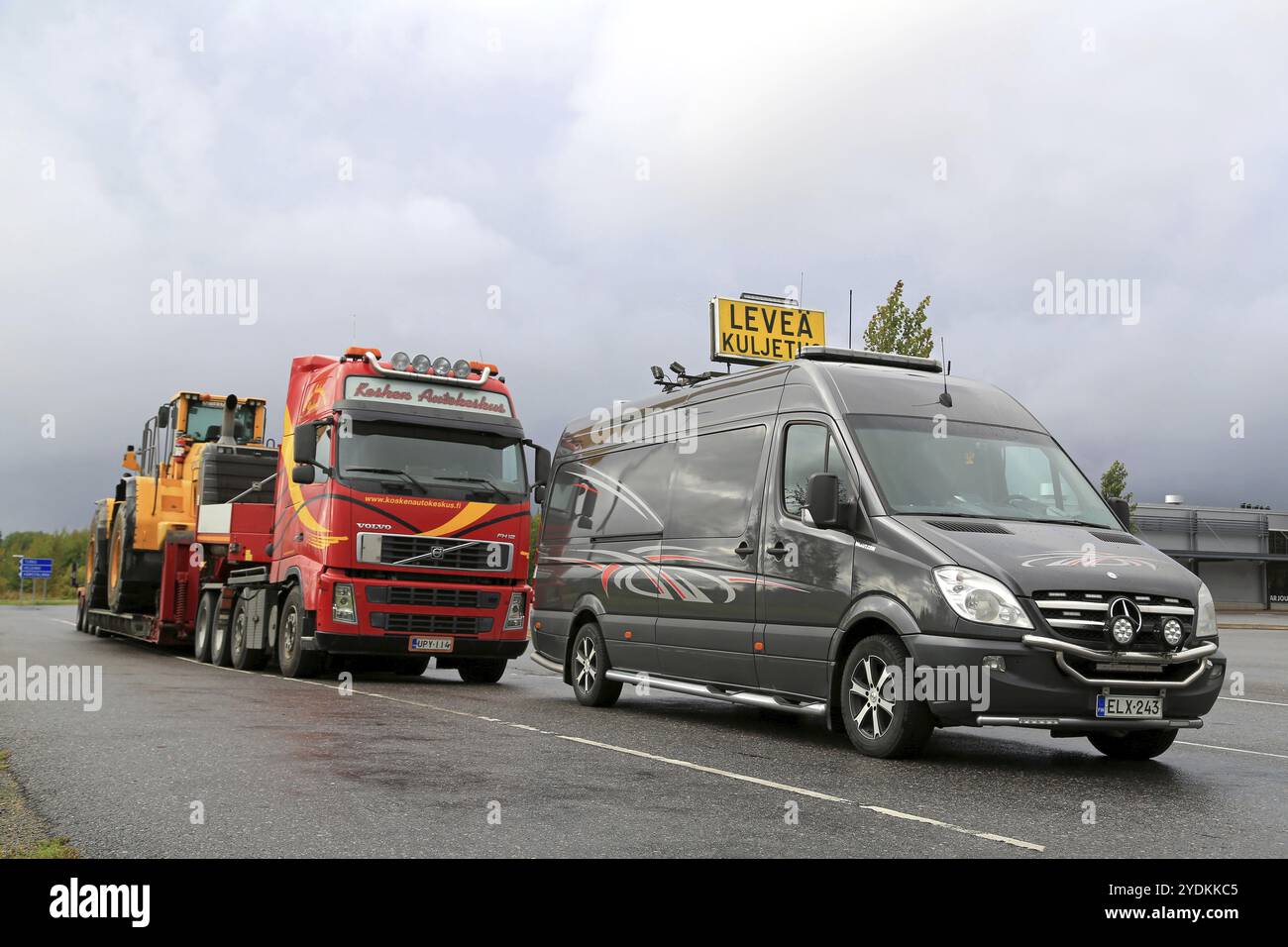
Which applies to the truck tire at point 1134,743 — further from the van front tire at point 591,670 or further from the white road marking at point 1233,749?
the van front tire at point 591,670

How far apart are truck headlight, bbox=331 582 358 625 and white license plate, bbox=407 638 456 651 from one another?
70 cm

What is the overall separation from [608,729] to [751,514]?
6.75ft

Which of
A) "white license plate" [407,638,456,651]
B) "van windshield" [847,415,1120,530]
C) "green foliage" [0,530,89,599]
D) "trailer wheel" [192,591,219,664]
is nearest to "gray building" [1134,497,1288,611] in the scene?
"trailer wheel" [192,591,219,664]

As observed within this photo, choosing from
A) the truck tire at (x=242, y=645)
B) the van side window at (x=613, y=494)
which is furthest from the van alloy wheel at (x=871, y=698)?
the truck tire at (x=242, y=645)

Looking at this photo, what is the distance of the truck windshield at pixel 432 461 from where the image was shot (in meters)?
14.7

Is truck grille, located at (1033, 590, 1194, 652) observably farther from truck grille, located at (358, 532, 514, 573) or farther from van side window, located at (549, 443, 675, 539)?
truck grille, located at (358, 532, 514, 573)

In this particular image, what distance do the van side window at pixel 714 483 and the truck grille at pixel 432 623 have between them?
4.70 m

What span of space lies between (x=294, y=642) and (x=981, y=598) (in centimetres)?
996

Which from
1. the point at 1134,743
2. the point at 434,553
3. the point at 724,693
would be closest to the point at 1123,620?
the point at 1134,743

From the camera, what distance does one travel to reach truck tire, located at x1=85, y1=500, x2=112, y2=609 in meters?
24.4

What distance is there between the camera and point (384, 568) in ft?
48.4

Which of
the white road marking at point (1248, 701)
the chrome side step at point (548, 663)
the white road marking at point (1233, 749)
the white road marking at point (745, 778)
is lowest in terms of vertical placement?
the white road marking at point (1248, 701)

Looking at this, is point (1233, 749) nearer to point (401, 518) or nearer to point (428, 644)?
point (428, 644)

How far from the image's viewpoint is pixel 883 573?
842 cm
